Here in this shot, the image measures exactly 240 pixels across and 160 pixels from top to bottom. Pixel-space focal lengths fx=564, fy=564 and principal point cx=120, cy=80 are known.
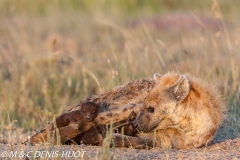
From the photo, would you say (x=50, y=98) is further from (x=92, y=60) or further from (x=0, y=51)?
(x=0, y=51)

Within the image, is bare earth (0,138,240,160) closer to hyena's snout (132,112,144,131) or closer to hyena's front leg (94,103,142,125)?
hyena's snout (132,112,144,131)

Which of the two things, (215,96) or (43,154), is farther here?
(215,96)

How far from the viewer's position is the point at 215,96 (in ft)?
17.7

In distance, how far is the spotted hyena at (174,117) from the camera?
5121 mm

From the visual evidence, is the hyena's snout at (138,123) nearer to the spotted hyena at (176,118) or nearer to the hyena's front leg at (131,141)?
the spotted hyena at (176,118)

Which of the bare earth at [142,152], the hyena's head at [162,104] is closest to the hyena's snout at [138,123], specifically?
the hyena's head at [162,104]

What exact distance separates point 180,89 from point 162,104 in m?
0.21

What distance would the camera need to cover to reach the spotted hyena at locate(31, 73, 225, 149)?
512cm

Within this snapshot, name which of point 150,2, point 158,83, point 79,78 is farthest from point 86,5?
point 158,83

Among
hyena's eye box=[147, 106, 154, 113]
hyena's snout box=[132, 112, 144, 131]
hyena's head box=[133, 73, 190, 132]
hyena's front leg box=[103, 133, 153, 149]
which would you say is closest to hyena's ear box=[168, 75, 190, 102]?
hyena's head box=[133, 73, 190, 132]

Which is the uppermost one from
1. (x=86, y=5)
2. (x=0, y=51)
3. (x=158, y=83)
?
(x=86, y=5)

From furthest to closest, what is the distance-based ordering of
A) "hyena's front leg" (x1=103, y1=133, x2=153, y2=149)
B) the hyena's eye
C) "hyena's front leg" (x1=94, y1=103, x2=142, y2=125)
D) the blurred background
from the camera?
the blurred background < "hyena's front leg" (x1=94, y1=103, x2=142, y2=125) < the hyena's eye < "hyena's front leg" (x1=103, y1=133, x2=153, y2=149)

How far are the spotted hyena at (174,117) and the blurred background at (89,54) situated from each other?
2.67ft

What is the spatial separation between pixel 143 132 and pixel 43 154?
108 cm
